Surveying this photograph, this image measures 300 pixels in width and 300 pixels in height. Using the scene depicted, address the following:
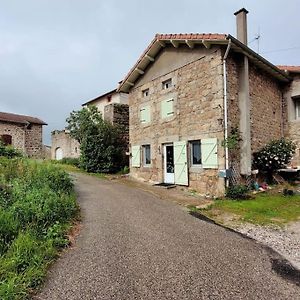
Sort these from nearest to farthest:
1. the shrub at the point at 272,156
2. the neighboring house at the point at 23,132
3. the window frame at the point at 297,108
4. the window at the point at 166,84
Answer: the shrub at the point at 272,156, the window at the point at 166,84, the window frame at the point at 297,108, the neighboring house at the point at 23,132

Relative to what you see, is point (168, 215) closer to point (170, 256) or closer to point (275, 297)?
point (170, 256)

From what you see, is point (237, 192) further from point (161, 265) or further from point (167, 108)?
point (161, 265)

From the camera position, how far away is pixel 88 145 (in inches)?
607

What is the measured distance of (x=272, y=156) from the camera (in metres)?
10.2

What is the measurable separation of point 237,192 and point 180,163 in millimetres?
2890

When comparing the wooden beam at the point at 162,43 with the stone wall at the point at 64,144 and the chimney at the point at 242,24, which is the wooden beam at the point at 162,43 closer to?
the chimney at the point at 242,24

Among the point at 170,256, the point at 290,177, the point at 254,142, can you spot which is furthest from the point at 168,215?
the point at 290,177

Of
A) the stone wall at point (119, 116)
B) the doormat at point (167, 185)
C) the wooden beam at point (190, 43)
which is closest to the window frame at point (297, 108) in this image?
the wooden beam at point (190, 43)

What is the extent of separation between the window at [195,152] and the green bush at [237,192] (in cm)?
183

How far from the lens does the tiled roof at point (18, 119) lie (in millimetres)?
21828

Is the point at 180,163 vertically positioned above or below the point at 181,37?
below

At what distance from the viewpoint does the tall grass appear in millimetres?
3236

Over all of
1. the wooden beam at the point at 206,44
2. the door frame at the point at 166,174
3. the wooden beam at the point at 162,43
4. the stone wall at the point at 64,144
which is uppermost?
the wooden beam at the point at 162,43

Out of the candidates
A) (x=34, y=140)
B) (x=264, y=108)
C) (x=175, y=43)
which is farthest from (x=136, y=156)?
(x=34, y=140)
